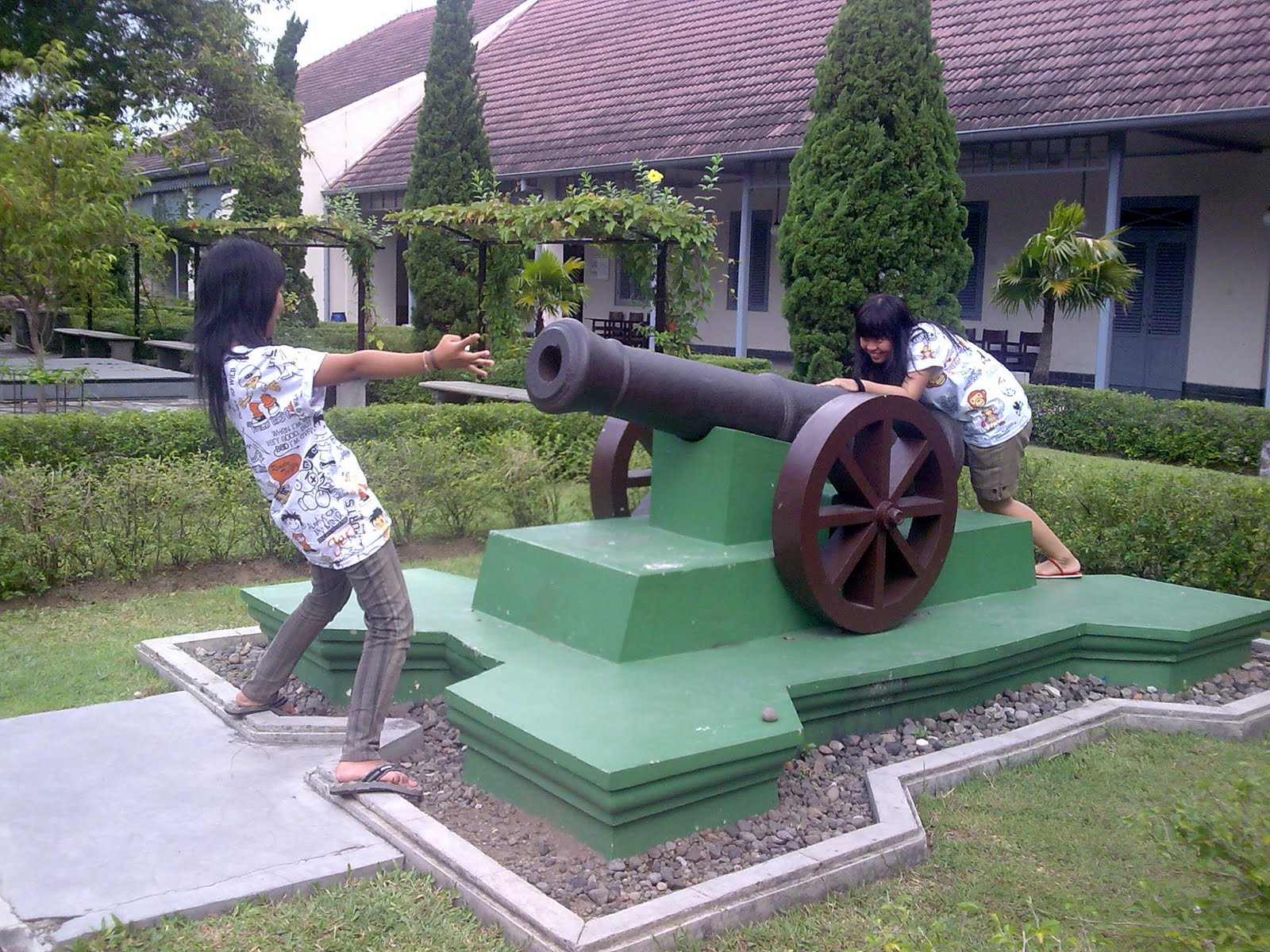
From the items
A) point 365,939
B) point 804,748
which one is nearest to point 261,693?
point 365,939

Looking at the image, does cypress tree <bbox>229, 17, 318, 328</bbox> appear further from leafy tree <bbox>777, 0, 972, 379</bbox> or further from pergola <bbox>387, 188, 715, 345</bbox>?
leafy tree <bbox>777, 0, 972, 379</bbox>

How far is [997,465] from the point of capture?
19.4ft

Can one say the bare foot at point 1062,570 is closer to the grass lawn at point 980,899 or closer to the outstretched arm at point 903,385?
the outstretched arm at point 903,385

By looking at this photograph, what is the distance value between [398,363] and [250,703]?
163 centimetres

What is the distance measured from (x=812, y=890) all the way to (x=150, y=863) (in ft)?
6.04

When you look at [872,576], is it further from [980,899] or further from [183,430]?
[183,430]

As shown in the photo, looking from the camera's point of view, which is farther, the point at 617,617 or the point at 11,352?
the point at 11,352

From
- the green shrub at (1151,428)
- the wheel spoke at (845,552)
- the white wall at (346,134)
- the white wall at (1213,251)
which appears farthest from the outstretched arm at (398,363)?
the white wall at (346,134)

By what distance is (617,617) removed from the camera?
434 centimetres

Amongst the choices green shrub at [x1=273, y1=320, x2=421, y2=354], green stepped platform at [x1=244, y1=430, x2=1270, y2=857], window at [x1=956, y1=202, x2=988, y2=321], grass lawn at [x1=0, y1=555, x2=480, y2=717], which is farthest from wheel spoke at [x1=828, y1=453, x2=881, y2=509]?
window at [x1=956, y1=202, x2=988, y2=321]

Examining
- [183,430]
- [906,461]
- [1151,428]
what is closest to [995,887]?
[906,461]

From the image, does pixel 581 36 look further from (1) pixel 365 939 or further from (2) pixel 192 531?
(1) pixel 365 939

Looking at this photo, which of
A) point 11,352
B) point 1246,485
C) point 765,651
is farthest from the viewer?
point 11,352

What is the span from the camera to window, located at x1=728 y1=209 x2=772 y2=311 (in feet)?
69.9
